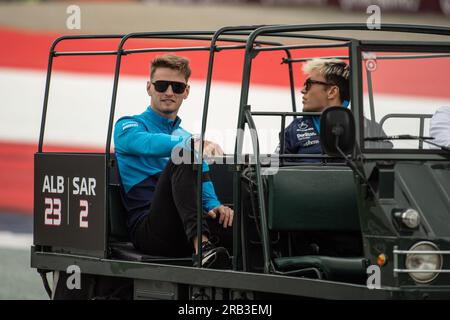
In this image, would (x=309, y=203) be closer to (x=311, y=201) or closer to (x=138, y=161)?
(x=311, y=201)

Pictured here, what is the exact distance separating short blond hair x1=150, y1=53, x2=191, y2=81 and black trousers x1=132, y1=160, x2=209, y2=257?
2.55 feet

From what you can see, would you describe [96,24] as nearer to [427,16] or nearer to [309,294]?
[427,16]

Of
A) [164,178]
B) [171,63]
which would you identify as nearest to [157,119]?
[171,63]

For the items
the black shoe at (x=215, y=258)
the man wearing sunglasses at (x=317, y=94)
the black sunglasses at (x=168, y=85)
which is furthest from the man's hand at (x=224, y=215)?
the black sunglasses at (x=168, y=85)

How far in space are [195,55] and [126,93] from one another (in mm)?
1715

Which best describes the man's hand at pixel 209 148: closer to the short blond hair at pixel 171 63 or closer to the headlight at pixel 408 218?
the short blond hair at pixel 171 63

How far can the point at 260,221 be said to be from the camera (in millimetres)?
6906

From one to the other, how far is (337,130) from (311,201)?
2.35 feet

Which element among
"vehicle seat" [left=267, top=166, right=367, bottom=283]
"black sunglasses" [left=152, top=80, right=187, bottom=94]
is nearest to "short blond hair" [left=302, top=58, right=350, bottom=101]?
"vehicle seat" [left=267, top=166, right=367, bottom=283]

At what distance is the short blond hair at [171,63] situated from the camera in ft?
25.7

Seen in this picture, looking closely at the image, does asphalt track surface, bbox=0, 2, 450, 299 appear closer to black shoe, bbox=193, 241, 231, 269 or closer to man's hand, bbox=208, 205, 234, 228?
man's hand, bbox=208, 205, 234, 228

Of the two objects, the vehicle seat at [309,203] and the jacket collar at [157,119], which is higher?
the jacket collar at [157,119]

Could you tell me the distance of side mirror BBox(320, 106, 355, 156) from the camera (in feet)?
20.6

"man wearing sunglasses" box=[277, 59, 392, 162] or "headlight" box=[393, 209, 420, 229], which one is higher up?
"man wearing sunglasses" box=[277, 59, 392, 162]
